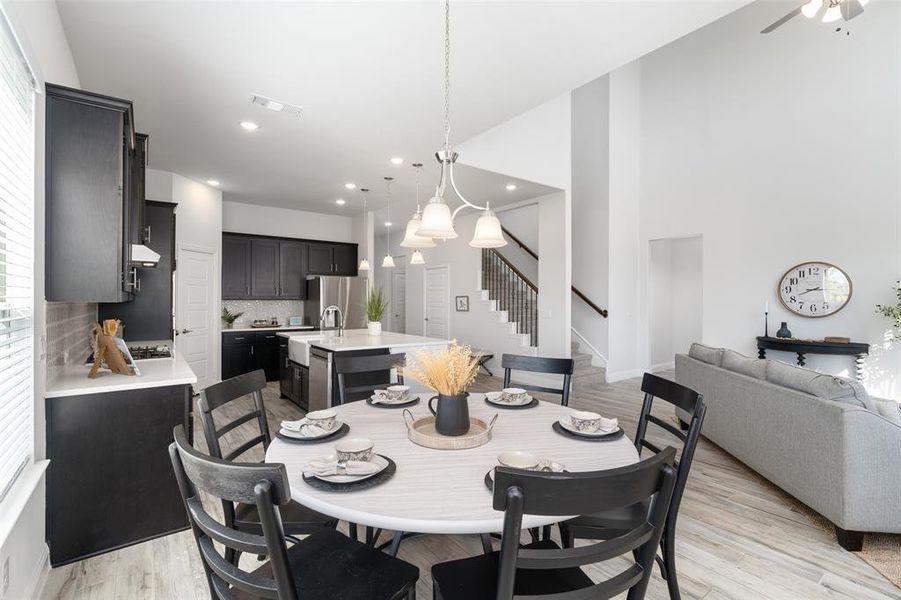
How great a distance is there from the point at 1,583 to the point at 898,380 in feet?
25.2

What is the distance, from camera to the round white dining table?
3.63 ft

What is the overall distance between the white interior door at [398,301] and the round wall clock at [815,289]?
6953mm

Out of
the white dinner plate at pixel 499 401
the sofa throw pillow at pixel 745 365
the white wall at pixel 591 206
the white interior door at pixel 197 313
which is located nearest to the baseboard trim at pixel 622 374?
the white wall at pixel 591 206

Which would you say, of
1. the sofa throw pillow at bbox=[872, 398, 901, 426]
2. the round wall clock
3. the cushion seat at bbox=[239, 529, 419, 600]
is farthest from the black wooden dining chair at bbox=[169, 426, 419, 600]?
the round wall clock

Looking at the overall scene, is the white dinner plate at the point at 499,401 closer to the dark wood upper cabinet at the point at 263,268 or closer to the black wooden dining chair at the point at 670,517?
the black wooden dining chair at the point at 670,517

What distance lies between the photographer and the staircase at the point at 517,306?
6.54 meters

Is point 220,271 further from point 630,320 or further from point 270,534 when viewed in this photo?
point 630,320

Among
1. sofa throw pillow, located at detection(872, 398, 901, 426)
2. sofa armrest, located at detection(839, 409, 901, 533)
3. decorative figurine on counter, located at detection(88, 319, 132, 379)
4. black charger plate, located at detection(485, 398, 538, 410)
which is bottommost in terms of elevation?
sofa armrest, located at detection(839, 409, 901, 533)

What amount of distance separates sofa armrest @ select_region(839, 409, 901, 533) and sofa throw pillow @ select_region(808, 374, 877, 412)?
0.46 feet

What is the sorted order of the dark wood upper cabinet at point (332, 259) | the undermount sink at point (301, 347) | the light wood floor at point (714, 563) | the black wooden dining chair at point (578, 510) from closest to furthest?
the black wooden dining chair at point (578, 510) < the light wood floor at point (714, 563) < the undermount sink at point (301, 347) < the dark wood upper cabinet at point (332, 259)

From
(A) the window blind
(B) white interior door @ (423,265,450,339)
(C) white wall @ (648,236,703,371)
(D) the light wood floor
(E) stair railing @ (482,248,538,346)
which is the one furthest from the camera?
(B) white interior door @ (423,265,450,339)

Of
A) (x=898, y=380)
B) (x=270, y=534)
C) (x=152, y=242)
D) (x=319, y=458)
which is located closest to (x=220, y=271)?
(x=152, y=242)

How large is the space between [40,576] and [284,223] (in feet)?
20.0

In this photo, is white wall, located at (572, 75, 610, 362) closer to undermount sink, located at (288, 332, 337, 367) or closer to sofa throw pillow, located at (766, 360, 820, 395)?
sofa throw pillow, located at (766, 360, 820, 395)
